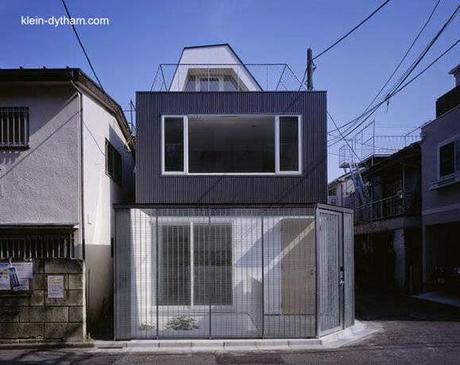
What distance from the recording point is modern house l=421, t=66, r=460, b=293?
1680 centimetres

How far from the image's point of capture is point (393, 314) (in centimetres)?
1394

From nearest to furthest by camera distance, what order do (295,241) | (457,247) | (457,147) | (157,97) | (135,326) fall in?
(135,326), (295,241), (157,97), (457,147), (457,247)

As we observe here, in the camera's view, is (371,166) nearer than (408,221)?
No

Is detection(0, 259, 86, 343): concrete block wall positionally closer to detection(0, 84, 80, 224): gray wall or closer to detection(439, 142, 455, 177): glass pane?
detection(0, 84, 80, 224): gray wall

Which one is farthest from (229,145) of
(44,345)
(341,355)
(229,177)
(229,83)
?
(229,83)

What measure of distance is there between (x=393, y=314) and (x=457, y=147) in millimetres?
6692

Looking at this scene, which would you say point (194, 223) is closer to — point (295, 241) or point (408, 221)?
Result: point (295, 241)

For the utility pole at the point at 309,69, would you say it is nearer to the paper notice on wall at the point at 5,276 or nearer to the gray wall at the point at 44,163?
the gray wall at the point at 44,163

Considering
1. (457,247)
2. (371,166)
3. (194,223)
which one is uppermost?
(371,166)

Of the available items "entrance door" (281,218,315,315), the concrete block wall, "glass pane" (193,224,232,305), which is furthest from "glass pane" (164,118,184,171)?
the concrete block wall

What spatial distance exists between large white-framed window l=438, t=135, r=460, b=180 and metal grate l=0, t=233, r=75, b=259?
1316cm

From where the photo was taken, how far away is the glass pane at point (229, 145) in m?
13.5

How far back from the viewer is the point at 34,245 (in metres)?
10.4

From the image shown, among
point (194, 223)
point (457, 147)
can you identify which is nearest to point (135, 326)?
point (194, 223)
